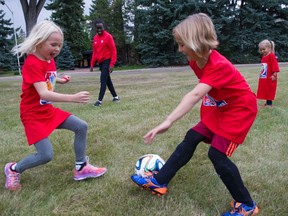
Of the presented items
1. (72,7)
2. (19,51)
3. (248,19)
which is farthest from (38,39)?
(72,7)

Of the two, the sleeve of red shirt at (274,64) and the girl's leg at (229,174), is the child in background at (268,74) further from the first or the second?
the girl's leg at (229,174)

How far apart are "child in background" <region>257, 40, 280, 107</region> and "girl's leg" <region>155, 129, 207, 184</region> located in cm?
486

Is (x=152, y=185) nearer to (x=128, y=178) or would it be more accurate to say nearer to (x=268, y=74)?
(x=128, y=178)

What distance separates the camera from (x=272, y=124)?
5211mm

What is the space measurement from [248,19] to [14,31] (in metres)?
23.4

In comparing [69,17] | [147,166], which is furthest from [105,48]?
[69,17]

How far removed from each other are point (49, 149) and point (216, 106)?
5.14ft

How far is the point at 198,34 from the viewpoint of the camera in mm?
2227

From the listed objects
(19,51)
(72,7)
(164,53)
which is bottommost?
(164,53)

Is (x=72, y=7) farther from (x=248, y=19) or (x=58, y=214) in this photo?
(x=58, y=214)

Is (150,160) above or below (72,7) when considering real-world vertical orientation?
below

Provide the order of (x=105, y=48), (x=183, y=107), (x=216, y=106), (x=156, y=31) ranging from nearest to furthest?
1. (x=183, y=107)
2. (x=216, y=106)
3. (x=105, y=48)
4. (x=156, y=31)

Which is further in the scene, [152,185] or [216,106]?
[152,185]

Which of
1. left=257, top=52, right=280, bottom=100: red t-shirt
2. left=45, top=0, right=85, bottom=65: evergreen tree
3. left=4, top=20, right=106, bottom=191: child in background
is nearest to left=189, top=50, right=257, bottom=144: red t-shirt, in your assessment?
left=4, top=20, right=106, bottom=191: child in background
